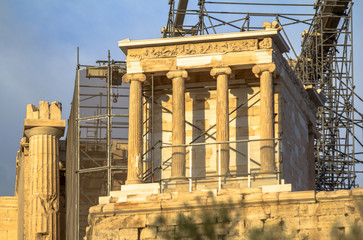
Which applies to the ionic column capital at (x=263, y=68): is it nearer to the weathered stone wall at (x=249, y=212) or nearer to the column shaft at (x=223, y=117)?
the column shaft at (x=223, y=117)

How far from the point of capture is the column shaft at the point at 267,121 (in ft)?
95.2

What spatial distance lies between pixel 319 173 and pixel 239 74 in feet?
38.6

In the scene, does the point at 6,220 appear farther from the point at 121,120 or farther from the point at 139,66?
the point at 139,66

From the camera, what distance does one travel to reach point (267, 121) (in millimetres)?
29516

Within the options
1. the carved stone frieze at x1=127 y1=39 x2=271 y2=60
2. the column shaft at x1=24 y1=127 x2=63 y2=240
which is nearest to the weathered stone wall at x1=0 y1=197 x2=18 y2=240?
the column shaft at x1=24 y1=127 x2=63 y2=240

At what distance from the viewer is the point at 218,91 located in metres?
30.0

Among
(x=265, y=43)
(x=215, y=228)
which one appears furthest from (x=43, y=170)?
(x=215, y=228)

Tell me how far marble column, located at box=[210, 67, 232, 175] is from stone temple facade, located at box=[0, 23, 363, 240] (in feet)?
0.09

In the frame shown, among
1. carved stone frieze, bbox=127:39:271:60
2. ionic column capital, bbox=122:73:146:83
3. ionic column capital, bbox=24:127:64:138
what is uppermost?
carved stone frieze, bbox=127:39:271:60

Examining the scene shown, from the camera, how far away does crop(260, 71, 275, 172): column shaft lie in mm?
29031

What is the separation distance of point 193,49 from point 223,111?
6.99ft

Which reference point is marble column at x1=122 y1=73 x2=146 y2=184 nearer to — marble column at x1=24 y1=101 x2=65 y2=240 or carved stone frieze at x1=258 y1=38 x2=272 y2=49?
carved stone frieze at x1=258 y1=38 x2=272 y2=49

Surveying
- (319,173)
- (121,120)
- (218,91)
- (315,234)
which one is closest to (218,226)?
(315,234)

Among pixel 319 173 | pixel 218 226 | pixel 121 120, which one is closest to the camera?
pixel 218 226
